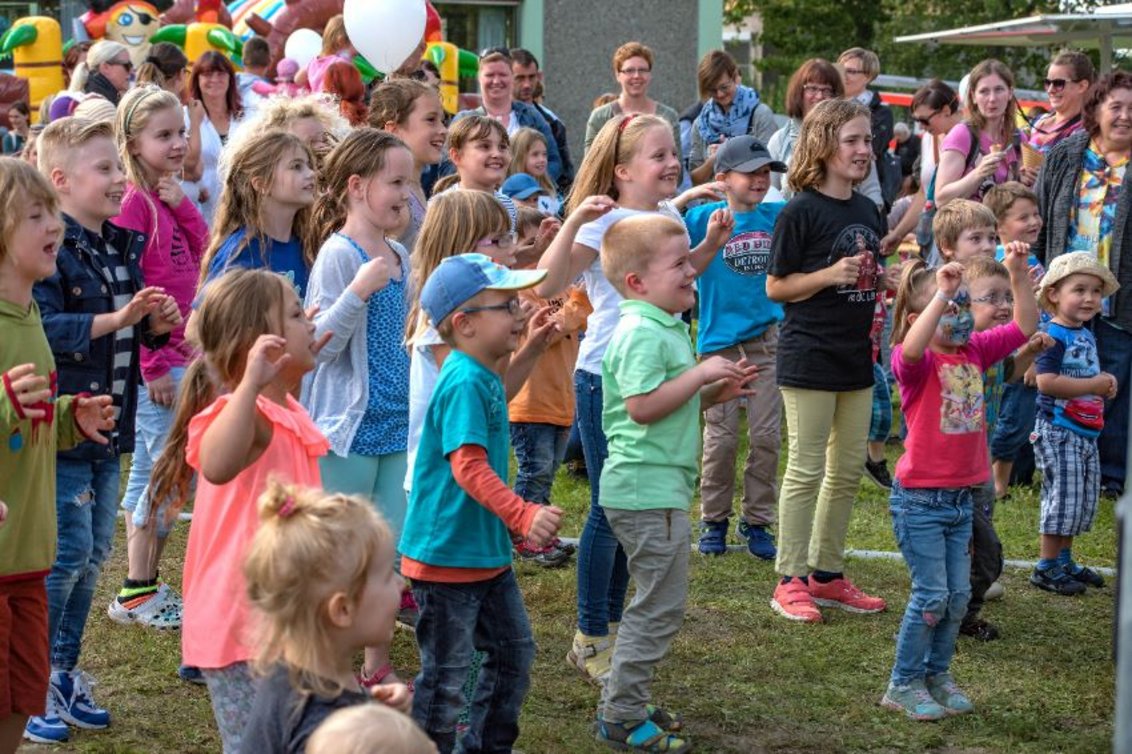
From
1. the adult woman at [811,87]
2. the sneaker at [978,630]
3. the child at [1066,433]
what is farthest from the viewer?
the adult woman at [811,87]

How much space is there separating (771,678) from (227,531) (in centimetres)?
246

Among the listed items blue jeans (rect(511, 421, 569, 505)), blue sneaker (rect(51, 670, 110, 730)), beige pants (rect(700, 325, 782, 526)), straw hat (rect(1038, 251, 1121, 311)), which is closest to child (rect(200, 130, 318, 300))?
blue sneaker (rect(51, 670, 110, 730))

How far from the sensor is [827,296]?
238 inches

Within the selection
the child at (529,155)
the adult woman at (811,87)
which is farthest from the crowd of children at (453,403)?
the adult woman at (811,87)

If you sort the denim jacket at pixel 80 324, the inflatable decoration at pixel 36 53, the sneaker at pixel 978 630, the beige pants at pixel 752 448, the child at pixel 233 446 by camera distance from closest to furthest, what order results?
1. the child at pixel 233 446
2. the denim jacket at pixel 80 324
3. the sneaker at pixel 978 630
4. the beige pants at pixel 752 448
5. the inflatable decoration at pixel 36 53

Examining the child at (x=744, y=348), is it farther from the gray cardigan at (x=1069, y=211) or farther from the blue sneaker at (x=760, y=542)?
the gray cardigan at (x=1069, y=211)

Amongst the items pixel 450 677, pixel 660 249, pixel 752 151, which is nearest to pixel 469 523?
pixel 450 677

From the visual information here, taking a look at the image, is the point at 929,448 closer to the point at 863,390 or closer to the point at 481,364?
the point at 863,390

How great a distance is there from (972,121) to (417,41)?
3673 millimetres

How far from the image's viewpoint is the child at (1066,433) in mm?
6613

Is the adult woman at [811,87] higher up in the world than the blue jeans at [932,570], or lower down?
higher up

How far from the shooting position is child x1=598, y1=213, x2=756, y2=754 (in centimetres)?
469

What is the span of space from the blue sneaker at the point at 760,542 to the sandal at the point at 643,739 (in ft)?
7.76

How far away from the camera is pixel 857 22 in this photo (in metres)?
40.3
